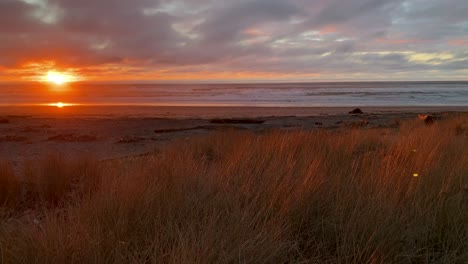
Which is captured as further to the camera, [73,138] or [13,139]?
[73,138]

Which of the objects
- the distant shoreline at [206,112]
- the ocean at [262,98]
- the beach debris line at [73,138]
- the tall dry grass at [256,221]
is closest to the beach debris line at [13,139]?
the beach debris line at [73,138]

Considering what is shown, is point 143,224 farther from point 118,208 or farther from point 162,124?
point 162,124

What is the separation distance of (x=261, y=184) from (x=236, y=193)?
0.39 meters

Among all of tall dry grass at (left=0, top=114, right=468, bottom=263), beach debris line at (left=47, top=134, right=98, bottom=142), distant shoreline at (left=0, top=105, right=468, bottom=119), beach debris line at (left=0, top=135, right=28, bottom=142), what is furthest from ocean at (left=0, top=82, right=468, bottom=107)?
tall dry grass at (left=0, top=114, right=468, bottom=263)

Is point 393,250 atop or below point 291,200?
below

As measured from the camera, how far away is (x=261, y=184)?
3900mm

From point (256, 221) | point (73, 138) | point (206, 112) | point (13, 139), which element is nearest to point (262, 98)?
point (206, 112)

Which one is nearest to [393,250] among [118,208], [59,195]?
[118,208]

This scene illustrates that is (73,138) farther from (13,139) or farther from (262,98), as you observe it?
(262,98)

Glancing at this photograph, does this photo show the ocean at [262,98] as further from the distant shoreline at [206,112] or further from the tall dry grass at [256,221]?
the tall dry grass at [256,221]

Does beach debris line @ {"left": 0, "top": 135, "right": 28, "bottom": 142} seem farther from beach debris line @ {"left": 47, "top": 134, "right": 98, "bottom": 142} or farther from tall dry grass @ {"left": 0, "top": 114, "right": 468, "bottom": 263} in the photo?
tall dry grass @ {"left": 0, "top": 114, "right": 468, "bottom": 263}

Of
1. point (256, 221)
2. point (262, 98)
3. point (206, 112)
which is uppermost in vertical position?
point (262, 98)

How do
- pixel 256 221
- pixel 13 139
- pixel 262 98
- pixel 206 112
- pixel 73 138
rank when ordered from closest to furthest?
pixel 256 221, pixel 13 139, pixel 73 138, pixel 206 112, pixel 262 98

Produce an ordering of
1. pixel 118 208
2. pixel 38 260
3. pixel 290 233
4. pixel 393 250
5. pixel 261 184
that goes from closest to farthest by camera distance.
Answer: pixel 38 260
pixel 393 250
pixel 290 233
pixel 118 208
pixel 261 184
